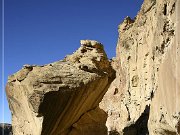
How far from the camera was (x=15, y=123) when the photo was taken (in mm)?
20656

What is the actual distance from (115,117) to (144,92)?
893 centimetres

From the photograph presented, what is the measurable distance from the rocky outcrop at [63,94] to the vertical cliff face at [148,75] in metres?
3.30

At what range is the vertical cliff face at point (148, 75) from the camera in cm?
987

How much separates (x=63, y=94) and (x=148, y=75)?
10.1 meters

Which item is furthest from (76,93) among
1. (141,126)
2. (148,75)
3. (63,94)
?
(148,75)

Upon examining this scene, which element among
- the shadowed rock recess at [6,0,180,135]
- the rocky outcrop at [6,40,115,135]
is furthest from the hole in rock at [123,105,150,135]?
the rocky outcrop at [6,40,115,135]

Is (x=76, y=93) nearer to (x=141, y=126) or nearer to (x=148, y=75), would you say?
(x=141, y=126)

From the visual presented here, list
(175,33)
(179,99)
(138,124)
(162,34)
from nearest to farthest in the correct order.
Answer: (179,99), (175,33), (162,34), (138,124)

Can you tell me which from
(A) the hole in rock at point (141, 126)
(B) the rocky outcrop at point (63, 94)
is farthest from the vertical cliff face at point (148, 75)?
(B) the rocky outcrop at point (63, 94)

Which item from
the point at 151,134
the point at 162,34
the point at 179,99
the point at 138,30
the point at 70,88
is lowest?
the point at 151,134

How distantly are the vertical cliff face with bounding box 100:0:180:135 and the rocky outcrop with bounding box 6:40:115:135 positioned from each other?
3.30 m

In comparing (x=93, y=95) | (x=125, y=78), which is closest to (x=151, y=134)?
(x=93, y=95)

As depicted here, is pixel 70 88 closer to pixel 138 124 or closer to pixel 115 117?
Result: pixel 138 124

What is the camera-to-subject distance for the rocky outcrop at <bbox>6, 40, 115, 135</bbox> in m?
17.3
